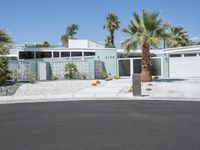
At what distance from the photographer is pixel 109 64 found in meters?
34.7

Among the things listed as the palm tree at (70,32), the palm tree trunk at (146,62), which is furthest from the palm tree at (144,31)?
the palm tree at (70,32)

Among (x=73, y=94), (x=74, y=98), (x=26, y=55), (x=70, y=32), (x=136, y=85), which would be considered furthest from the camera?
(x=70, y=32)

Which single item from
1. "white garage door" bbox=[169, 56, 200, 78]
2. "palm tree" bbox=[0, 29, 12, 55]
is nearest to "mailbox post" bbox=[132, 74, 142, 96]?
"palm tree" bbox=[0, 29, 12, 55]

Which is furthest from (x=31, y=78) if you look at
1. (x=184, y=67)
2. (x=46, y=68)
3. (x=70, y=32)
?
(x=70, y=32)

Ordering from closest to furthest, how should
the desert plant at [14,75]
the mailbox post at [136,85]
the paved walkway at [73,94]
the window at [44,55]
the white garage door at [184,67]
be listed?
the mailbox post at [136,85] → the paved walkway at [73,94] → the desert plant at [14,75] → the white garage door at [184,67] → the window at [44,55]

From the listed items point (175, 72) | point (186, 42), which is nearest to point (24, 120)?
point (175, 72)

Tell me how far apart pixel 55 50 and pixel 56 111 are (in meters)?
25.7

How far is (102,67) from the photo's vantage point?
3397 cm

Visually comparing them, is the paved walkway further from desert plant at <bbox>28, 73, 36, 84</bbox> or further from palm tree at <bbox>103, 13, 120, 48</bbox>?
palm tree at <bbox>103, 13, 120, 48</bbox>

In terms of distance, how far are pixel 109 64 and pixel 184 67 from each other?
7320 mm

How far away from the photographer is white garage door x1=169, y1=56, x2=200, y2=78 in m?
33.8

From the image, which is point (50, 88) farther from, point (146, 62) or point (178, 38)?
point (178, 38)

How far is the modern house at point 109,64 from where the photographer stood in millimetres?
32094

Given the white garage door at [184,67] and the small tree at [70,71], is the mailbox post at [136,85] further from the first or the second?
the white garage door at [184,67]
